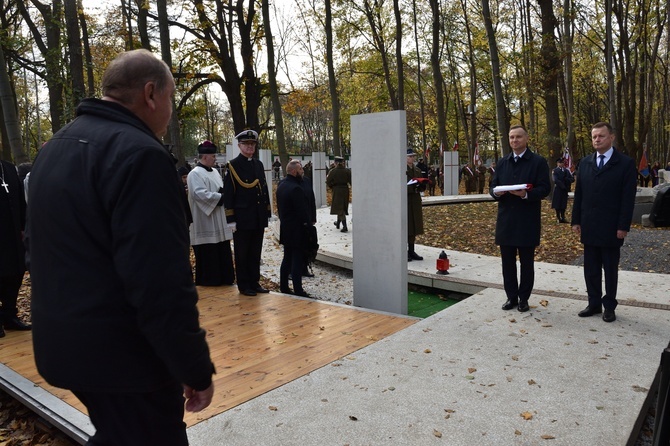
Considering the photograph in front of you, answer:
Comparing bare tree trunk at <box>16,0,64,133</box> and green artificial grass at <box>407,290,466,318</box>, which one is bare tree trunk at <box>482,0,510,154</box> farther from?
bare tree trunk at <box>16,0,64,133</box>

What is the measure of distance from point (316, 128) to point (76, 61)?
183 ft

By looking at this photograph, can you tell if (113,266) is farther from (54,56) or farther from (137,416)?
(54,56)

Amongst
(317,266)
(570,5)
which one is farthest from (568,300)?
(570,5)

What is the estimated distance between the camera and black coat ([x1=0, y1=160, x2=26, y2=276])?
220 inches

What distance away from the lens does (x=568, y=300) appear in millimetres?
6414

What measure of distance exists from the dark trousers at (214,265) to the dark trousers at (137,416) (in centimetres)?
605

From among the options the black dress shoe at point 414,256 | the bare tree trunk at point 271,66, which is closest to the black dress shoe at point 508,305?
the black dress shoe at point 414,256

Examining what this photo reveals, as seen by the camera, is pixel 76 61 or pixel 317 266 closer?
pixel 317 266

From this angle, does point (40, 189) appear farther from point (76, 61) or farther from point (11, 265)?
point (76, 61)

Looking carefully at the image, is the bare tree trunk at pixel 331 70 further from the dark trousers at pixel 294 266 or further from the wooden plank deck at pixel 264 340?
the wooden plank deck at pixel 264 340

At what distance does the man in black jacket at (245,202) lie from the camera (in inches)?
282

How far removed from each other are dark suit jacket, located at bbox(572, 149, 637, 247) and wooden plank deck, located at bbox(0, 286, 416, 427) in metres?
2.16

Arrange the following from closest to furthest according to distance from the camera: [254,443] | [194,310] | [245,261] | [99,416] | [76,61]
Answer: [194,310], [99,416], [254,443], [245,261], [76,61]

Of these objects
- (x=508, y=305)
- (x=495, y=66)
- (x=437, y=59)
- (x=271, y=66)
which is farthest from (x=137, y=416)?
(x=437, y=59)
